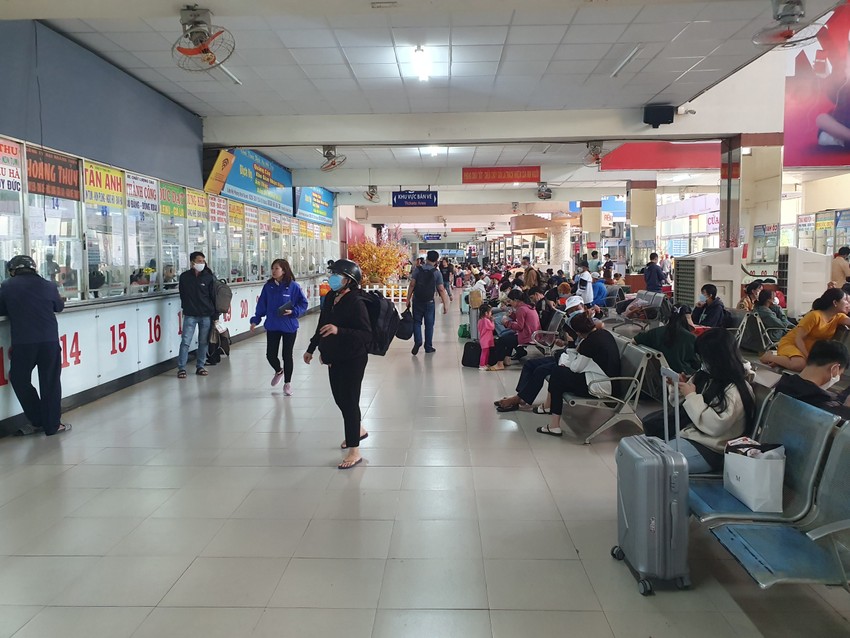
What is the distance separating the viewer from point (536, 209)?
26781mm

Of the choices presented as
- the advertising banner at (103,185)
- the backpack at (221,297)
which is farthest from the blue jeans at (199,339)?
the advertising banner at (103,185)

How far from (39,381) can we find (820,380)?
588 cm

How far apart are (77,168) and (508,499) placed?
5736 mm

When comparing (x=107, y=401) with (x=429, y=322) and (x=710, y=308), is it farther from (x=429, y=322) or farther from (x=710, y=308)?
(x=710, y=308)

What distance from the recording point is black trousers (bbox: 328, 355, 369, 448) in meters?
4.54

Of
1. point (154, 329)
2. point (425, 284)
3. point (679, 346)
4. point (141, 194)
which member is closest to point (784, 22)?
point (679, 346)

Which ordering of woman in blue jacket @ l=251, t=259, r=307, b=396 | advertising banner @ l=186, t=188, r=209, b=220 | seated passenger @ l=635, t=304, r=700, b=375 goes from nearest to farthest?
seated passenger @ l=635, t=304, r=700, b=375
woman in blue jacket @ l=251, t=259, r=307, b=396
advertising banner @ l=186, t=188, r=209, b=220

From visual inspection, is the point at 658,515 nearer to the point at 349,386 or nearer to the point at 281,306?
the point at 349,386

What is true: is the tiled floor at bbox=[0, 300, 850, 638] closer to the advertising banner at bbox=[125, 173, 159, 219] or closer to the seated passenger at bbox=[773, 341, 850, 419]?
the seated passenger at bbox=[773, 341, 850, 419]

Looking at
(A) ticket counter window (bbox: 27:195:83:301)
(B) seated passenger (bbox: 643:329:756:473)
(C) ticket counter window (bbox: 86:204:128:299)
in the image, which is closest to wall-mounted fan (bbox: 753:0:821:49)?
(B) seated passenger (bbox: 643:329:756:473)

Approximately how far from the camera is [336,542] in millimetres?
3395

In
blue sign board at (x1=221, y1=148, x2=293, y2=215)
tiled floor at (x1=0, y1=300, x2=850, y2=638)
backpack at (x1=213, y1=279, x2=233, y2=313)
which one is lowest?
tiled floor at (x1=0, y1=300, x2=850, y2=638)

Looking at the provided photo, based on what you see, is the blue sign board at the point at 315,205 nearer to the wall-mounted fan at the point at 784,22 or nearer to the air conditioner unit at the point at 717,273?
the air conditioner unit at the point at 717,273

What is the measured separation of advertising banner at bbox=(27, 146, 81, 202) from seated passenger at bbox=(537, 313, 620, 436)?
16.9 ft
